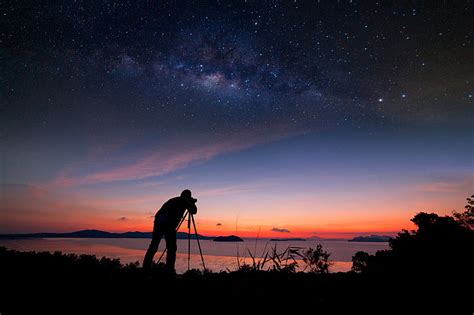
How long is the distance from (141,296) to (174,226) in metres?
4.15

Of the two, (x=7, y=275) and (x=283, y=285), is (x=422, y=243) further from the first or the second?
(x=7, y=275)

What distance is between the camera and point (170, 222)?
8.58 meters

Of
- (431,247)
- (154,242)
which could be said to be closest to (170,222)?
(154,242)

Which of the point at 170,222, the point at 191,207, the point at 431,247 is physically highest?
the point at 191,207

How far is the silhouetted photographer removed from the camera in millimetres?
8148

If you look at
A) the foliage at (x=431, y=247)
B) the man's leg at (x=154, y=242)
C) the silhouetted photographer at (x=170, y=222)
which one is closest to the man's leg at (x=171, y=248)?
the silhouetted photographer at (x=170, y=222)

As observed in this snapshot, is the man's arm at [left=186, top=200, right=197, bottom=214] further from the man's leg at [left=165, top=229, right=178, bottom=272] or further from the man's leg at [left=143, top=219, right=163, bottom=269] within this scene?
the man's leg at [left=143, top=219, right=163, bottom=269]

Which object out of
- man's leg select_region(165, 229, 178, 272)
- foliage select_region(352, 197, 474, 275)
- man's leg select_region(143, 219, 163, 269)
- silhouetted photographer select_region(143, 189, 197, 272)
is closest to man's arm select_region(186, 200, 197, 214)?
silhouetted photographer select_region(143, 189, 197, 272)

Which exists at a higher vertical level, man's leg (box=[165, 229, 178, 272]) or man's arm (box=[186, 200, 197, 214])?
man's arm (box=[186, 200, 197, 214])

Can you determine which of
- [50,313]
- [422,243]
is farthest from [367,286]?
[422,243]

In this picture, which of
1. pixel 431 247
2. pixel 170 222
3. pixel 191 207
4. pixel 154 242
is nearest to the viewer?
pixel 154 242

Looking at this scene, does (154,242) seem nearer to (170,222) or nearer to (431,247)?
(170,222)

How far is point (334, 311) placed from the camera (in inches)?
144

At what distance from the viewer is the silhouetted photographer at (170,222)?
321 inches
